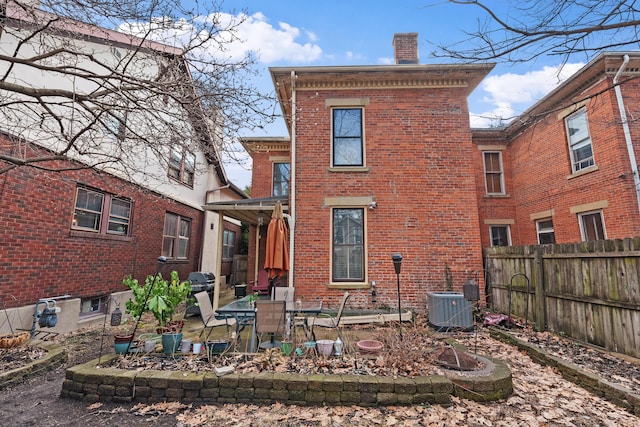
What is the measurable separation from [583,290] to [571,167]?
6823 millimetres

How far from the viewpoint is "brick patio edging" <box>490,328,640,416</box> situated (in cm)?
320

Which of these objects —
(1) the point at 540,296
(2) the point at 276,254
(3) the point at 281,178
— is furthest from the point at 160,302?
(3) the point at 281,178

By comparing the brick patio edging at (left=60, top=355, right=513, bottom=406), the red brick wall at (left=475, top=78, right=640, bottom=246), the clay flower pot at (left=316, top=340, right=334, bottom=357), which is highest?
the red brick wall at (left=475, top=78, right=640, bottom=246)

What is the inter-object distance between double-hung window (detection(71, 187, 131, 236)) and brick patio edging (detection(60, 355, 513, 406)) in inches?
201

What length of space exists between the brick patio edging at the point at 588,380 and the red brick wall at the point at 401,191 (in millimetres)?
2898

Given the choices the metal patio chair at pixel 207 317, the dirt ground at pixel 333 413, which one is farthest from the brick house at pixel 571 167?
the metal patio chair at pixel 207 317

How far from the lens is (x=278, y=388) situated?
3449mm

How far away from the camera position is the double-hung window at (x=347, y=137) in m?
8.52

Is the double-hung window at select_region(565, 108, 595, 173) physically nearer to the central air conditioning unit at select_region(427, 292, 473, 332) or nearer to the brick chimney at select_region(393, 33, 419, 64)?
the brick chimney at select_region(393, 33, 419, 64)

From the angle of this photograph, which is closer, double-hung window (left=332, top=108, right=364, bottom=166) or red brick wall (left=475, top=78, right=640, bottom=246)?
red brick wall (left=475, top=78, right=640, bottom=246)

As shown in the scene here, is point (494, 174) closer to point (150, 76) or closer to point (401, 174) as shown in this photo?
point (401, 174)

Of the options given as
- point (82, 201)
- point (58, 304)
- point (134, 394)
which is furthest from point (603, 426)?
point (82, 201)

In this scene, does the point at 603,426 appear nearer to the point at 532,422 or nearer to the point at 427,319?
the point at 532,422

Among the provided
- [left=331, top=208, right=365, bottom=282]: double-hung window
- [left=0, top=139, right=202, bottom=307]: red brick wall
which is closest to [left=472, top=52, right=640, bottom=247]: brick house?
[left=331, top=208, right=365, bottom=282]: double-hung window
